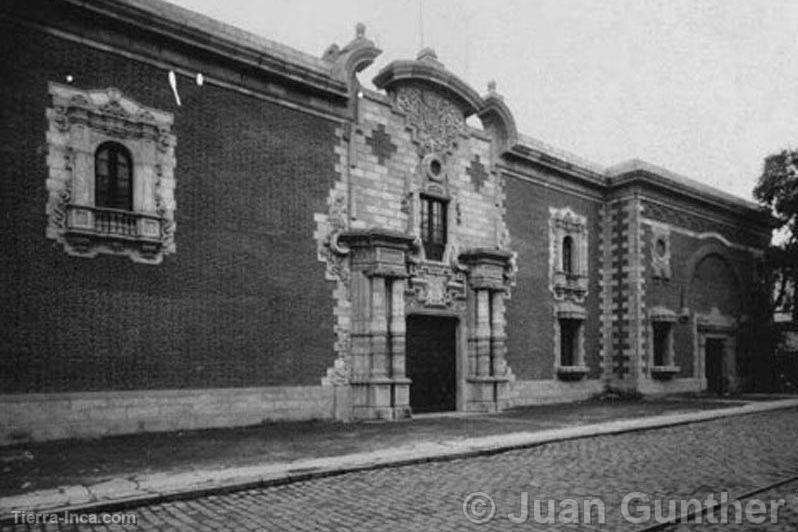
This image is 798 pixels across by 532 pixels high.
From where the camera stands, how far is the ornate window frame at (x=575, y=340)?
21.8 meters

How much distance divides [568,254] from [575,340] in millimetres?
3152

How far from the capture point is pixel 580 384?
22516 mm

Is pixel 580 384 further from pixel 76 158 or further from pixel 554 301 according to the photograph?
pixel 76 158

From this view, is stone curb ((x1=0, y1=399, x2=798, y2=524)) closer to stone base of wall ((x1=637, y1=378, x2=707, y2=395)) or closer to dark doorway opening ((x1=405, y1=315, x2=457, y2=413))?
dark doorway opening ((x1=405, y1=315, x2=457, y2=413))

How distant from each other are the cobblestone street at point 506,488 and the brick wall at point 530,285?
822cm

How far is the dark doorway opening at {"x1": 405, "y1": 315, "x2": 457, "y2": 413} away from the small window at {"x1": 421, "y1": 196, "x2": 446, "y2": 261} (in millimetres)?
1923

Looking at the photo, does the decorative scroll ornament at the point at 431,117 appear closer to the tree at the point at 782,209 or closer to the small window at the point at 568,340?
the small window at the point at 568,340

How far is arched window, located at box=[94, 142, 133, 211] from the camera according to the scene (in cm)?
Result: 1264

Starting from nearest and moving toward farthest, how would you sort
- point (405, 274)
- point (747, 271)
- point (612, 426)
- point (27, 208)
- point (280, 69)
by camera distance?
1. point (27, 208)
2. point (612, 426)
3. point (280, 69)
4. point (405, 274)
5. point (747, 271)

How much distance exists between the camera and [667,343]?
24219mm

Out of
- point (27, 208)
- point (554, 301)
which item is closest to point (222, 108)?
point (27, 208)

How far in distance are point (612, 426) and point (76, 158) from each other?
41.0ft

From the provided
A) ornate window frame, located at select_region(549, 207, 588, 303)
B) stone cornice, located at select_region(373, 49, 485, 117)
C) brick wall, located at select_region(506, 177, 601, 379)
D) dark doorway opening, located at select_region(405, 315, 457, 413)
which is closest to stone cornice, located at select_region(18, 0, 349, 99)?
stone cornice, located at select_region(373, 49, 485, 117)

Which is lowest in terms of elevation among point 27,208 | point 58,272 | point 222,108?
point 58,272
